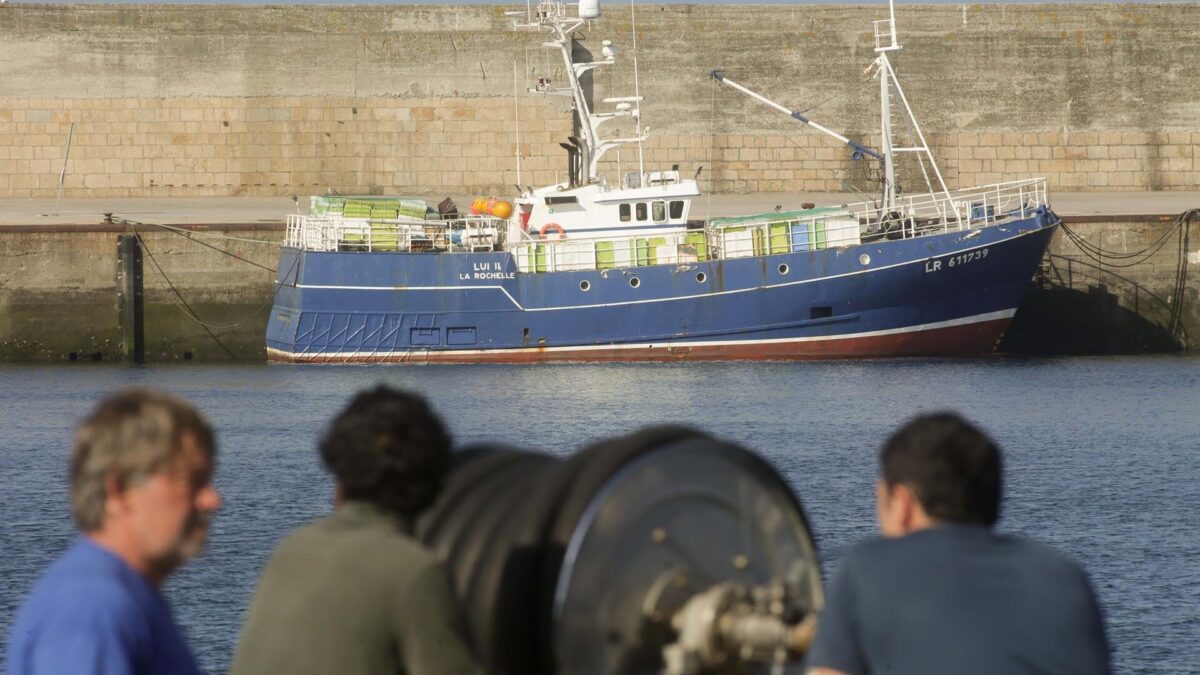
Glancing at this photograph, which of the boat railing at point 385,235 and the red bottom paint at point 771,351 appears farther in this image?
the boat railing at point 385,235

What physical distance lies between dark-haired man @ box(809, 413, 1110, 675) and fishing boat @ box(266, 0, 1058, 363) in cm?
2466

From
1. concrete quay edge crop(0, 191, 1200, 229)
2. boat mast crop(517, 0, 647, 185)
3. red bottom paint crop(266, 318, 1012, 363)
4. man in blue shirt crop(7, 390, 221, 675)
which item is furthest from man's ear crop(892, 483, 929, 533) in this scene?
concrete quay edge crop(0, 191, 1200, 229)

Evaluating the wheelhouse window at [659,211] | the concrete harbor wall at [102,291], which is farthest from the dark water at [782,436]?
the wheelhouse window at [659,211]

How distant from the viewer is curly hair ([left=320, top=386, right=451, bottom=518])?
2877mm

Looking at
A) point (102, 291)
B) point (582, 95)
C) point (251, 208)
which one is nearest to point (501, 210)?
point (582, 95)

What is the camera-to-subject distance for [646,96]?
3869 centimetres

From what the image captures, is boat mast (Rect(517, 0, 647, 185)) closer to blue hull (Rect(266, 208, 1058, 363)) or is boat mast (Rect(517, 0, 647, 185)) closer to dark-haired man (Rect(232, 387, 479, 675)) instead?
blue hull (Rect(266, 208, 1058, 363))

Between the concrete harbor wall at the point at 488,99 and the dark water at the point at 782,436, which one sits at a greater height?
the concrete harbor wall at the point at 488,99

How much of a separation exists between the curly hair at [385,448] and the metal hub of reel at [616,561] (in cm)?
21

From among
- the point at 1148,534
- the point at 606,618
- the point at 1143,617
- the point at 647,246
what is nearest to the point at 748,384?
the point at 647,246

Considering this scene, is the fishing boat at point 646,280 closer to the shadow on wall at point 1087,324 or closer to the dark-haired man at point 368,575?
the shadow on wall at point 1087,324

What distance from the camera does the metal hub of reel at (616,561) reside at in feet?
9.86

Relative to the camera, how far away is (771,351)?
28.7 m

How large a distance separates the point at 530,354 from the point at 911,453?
26.1 m
